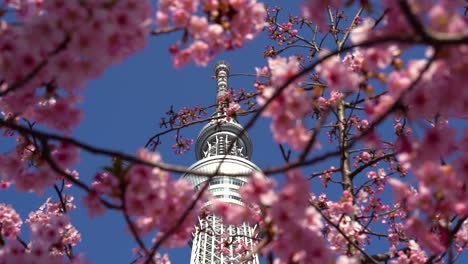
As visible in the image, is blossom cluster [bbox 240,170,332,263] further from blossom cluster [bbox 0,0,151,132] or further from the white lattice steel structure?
the white lattice steel structure

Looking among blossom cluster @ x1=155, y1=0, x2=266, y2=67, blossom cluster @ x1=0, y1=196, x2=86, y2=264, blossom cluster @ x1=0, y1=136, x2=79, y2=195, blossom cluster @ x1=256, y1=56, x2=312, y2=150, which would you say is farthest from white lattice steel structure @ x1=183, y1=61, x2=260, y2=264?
blossom cluster @ x1=256, y1=56, x2=312, y2=150

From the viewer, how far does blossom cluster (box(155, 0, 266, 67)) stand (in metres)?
3.27

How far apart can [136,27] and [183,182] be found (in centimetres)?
95

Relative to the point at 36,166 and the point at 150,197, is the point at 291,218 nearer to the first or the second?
the point at 150,197

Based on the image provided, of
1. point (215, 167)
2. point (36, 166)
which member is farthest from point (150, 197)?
point (215, 167)

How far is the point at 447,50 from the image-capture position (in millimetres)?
2156

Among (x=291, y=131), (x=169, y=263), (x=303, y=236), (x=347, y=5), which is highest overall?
(x=347, y=5)

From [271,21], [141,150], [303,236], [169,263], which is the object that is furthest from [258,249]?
[271,21]

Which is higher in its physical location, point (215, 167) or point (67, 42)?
point (215, 167)

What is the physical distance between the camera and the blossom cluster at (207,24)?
10.7 ft

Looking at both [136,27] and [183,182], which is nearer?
[136,27]

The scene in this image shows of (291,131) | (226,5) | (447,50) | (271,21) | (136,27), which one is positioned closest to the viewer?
(447,50)

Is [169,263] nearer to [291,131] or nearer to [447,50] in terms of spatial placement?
[291,131]

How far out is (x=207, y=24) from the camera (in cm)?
330
